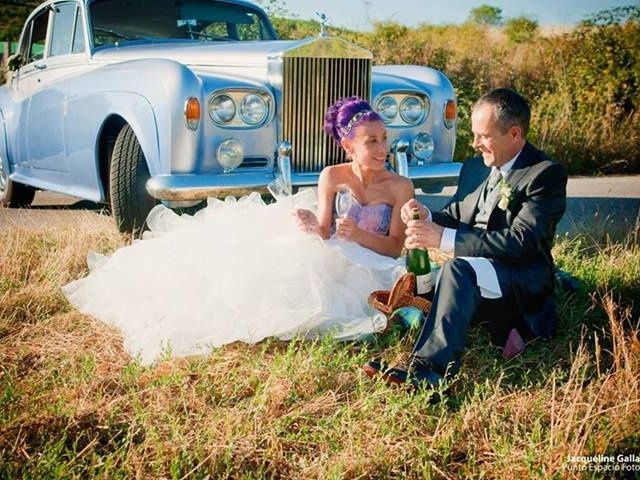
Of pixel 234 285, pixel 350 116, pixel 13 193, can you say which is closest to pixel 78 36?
pixel 13 193

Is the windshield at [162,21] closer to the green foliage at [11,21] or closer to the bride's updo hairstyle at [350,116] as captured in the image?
the bride's updo hairstyle at [350,116]

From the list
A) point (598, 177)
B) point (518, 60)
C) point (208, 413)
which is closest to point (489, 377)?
point (208, 413)

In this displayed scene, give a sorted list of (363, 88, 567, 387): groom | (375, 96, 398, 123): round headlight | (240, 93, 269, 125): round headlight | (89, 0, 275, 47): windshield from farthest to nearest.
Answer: (89, 0, 275, 47): windshield, (375, 96, 398, 123): round headlight, (240, 93, 269, 125): round headlight, (363, 88, 567, 387): groom

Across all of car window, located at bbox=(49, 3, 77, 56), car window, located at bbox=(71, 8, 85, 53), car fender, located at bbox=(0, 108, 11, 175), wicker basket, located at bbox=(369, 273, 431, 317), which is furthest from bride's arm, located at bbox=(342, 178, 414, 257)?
car fender, located at bbox=(0, 108, 11, 175)

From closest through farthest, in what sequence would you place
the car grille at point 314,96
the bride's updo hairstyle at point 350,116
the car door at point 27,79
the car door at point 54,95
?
the bride's updo hairstyle at point 350,116, the car grille at point 314,96, the car door at point 54,95, the car door at point 27,79

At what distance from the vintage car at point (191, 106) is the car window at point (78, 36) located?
0.05 feet

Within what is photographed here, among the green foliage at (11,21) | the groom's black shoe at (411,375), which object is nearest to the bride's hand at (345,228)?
the groom's black shoe at (411,375)

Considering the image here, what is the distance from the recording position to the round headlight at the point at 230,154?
14.3 ft

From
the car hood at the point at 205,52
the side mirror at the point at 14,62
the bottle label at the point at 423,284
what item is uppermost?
the car hood at the point at 205,52

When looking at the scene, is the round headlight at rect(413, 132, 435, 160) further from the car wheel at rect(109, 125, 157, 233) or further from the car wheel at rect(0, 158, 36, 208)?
the car wheel at rect(0, 158, 36, 208)

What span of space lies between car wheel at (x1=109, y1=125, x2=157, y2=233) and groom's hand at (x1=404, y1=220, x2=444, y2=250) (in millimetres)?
2235

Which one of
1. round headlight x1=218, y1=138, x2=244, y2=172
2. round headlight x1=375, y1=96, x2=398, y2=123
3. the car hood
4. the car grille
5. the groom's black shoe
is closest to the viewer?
the groom's black shoe

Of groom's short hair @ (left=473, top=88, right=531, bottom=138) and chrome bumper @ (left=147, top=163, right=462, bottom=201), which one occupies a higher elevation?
groom's short hair @ (left=473, top=88, right=531, bottom=138)

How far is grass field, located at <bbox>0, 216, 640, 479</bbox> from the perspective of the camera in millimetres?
2191
